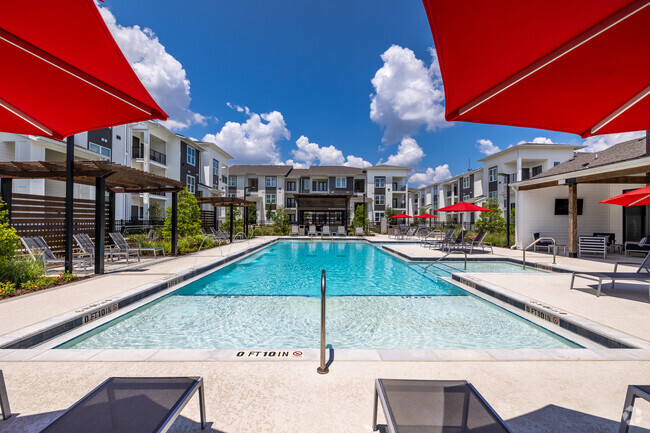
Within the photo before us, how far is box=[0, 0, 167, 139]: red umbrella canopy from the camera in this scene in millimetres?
1670

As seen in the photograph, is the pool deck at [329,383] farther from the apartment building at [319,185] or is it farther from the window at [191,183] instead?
the apartment building at [319,185]

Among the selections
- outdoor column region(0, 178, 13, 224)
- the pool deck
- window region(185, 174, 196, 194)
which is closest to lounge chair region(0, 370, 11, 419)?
the pool deck

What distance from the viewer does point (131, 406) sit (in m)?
1.75

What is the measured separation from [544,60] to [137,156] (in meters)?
29.0

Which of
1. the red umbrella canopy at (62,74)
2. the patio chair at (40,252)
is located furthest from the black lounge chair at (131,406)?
the patio chair at (40,252)

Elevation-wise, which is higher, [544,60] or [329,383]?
[544,60]

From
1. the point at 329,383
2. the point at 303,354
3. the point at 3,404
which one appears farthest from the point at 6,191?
the point at 329,383

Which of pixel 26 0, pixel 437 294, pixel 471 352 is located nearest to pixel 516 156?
pixel 437 294

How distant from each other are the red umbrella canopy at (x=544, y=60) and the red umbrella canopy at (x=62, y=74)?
204 centimetres

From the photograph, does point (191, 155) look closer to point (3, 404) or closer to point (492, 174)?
point (3, 404)

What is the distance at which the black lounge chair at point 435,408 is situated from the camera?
5.28 ft

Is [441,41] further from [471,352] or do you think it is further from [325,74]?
[325,74]

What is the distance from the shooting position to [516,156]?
33062mm

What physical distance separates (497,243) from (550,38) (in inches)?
678
